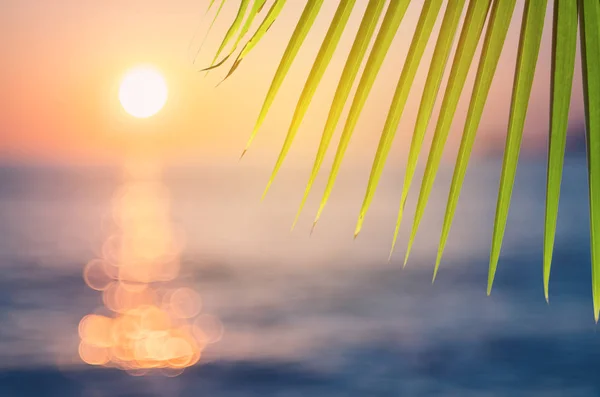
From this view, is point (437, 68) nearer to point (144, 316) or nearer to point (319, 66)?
point (319, 66)

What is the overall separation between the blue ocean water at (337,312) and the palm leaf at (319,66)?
6.70 metres

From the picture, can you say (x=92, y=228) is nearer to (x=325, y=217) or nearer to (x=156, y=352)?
(x=325, y=217)

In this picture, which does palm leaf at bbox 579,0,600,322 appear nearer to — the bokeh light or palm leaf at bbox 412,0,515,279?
palm leaf at bbox 412,0,515,279

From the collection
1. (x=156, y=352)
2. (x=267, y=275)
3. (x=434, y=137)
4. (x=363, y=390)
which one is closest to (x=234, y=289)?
(x=267, y=275)

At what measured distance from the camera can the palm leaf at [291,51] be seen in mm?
328

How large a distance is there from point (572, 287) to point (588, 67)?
37.4 ft

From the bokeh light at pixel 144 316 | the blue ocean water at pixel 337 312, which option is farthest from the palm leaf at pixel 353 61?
the bokeh light at pixel 144 316

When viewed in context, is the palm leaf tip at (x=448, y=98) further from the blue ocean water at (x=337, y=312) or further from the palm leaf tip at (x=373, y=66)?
the blue ocean water at (x=337, y=312)

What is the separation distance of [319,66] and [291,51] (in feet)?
0.05

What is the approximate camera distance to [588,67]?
0.31 metres

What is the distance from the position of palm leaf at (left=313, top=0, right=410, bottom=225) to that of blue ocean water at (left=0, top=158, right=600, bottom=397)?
21.9 feet

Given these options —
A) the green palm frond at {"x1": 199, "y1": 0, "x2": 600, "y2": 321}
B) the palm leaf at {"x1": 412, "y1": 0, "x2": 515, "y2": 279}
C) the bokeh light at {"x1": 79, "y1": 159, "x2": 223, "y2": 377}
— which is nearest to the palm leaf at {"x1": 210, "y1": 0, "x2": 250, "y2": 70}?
the green palm frond at {"x1": 199, "y1": 0, "x2": 600, "y2": 321}

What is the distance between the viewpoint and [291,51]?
34 centimetres

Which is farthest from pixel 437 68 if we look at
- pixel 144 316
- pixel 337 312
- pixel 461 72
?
pixel 144 316
